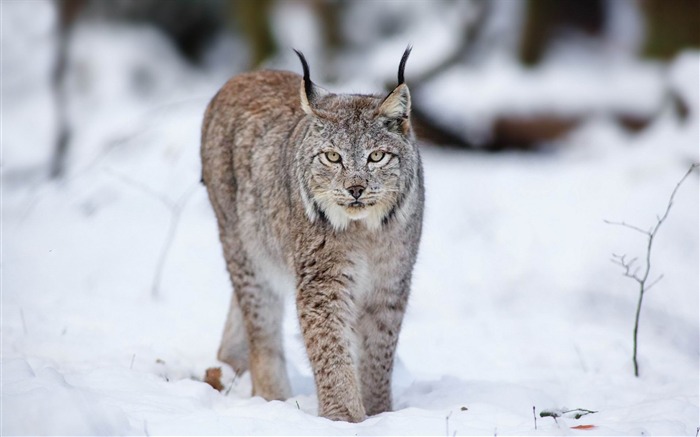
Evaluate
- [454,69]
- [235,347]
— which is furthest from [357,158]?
[454,69]

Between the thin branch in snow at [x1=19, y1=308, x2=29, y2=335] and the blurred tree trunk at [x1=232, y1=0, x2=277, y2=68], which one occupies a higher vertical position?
the blurred tree trunk at [x1=232, y1=0, x2=277, y2=68]

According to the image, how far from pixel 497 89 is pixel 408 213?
24.3 ft

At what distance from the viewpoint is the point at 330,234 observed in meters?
4.58

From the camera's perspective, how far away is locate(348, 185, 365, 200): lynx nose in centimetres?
435

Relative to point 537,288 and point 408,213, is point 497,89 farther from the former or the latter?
point 408,213

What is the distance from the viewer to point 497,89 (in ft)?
38.7

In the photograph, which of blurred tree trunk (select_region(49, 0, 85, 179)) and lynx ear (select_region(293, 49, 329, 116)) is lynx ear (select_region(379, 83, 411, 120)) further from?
blurred tree trunk (select_region(49, 0, 85, 179))

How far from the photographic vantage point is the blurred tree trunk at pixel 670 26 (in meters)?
11.5

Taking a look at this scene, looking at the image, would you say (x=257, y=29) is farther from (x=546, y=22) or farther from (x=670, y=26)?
(x=670, y=26)

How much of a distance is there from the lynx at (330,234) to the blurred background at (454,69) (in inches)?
199

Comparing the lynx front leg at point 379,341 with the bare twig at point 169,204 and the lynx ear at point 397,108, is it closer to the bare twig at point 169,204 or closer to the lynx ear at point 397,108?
the lynx ear at point 397,108

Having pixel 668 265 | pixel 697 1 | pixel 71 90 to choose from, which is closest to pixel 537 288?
pixel 668 265

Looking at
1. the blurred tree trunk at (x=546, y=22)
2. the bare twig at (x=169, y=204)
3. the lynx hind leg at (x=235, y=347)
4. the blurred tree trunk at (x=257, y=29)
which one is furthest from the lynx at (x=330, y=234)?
the blurred tree trunk at (x=546, y=22)

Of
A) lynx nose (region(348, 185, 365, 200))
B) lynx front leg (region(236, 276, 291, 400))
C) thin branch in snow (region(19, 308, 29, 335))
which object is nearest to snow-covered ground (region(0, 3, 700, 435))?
thin branch in snow (region(19, 308, 29, 335))
